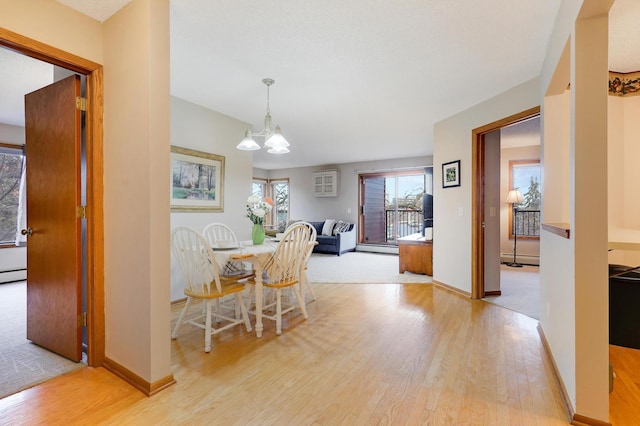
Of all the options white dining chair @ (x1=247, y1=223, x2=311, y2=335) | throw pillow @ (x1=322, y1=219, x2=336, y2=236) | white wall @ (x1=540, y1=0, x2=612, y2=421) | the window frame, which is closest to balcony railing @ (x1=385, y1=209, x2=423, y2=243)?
throw pillow @ (x1=322, y1=219, x2=336, y2=236)

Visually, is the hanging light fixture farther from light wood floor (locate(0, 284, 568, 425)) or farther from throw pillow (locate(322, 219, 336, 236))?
throw pillow (locate(322, 219, 336, 236))

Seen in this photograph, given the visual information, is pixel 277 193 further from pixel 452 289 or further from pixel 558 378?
pixel 558 378

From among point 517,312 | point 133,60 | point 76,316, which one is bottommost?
point 517,312

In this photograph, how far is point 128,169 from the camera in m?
1.88

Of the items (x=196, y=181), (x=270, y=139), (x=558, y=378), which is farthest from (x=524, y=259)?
(x=196, y=181)

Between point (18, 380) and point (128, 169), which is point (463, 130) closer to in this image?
point (128, 169)

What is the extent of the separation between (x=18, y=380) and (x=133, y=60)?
6.93 feet

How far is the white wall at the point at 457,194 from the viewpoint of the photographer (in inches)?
135

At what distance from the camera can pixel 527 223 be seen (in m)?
6.09

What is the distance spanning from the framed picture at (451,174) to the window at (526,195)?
9.30 feet

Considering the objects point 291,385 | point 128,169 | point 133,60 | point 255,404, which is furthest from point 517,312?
point 133,60

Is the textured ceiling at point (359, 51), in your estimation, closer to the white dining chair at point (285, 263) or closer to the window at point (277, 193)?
the white dining chair at point (285, 263)

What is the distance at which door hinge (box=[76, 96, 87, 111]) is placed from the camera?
2.04m

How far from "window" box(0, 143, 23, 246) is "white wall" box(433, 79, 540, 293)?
→ 6.44 metres
